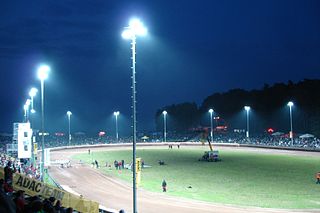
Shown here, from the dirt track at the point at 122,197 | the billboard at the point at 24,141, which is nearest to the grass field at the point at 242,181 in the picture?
the dirt track at the point at 122,197

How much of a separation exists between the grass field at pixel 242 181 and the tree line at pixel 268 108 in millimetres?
56897

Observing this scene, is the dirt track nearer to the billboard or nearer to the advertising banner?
the billboard

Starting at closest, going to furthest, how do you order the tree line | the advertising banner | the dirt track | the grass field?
the advertising banner < the dirt track < the grass field < the tree line

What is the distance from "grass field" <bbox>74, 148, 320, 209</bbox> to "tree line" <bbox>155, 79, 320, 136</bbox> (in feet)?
187

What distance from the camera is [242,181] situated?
121 feet

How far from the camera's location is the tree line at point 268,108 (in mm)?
112625

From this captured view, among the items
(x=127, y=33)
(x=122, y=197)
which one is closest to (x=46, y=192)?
(x=127, y=33)

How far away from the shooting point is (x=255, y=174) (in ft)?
136

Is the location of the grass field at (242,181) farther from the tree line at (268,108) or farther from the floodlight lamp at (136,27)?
the tree line at (268,108)

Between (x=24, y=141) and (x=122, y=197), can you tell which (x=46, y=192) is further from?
(x=24, y=141)

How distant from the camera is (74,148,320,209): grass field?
28266 millimetres

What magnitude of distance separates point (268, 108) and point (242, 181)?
100040 mm

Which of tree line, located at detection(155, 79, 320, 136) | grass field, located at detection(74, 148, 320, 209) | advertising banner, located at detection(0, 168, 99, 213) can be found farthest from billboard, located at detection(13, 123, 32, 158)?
tree line, located at detection(155, 79, 320, 136)

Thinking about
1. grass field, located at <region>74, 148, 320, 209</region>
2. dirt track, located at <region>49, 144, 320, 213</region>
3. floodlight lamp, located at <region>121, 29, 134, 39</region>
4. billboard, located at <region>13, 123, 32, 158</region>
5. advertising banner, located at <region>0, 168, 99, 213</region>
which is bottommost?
dirt track, located at <region>49, 144, 320, 213</region>
